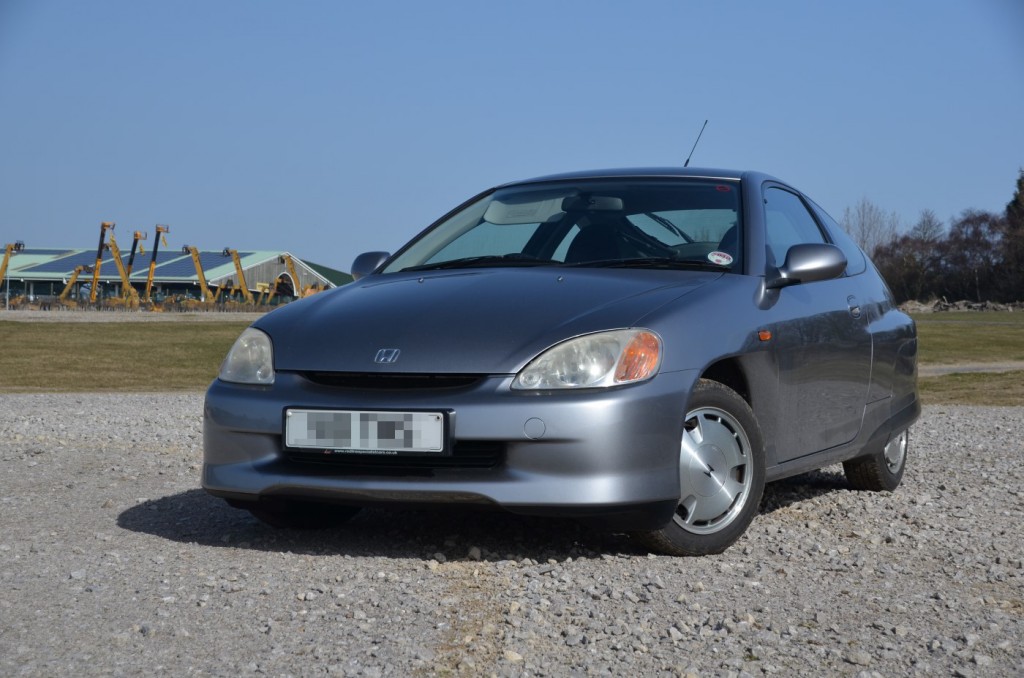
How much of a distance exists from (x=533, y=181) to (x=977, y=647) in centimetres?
300

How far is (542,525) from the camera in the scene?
4.53 meters

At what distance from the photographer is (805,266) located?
4.41 m

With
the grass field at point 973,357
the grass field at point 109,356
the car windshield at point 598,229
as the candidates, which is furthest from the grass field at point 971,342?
the car windshield at point 598,229

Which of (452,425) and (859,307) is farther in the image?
(859,307)

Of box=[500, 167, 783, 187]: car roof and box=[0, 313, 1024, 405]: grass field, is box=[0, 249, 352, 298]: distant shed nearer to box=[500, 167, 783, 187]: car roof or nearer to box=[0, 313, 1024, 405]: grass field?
box=[0, 313, 1024, 405]: grass field

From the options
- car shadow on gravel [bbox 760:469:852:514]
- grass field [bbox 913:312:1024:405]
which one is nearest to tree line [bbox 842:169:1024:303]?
grass field [bbox 913:312:1024:405]

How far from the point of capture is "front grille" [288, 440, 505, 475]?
12.0ft

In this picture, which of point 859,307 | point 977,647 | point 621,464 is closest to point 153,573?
point 621,464

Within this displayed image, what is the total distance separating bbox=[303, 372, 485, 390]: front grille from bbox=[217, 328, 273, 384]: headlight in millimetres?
183

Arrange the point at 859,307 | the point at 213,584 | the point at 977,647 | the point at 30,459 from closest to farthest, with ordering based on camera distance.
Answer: the point at 977,647
the point at 213,584
the point at 859,307
the point at 30,459

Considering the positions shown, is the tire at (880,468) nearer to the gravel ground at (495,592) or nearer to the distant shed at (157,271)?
the gravel ground at (495,592)

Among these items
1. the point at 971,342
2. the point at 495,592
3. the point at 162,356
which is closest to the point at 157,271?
the point at 162,356

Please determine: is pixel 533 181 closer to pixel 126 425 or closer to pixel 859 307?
pixel 859 307

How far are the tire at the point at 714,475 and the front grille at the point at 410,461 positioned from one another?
0.57 m
